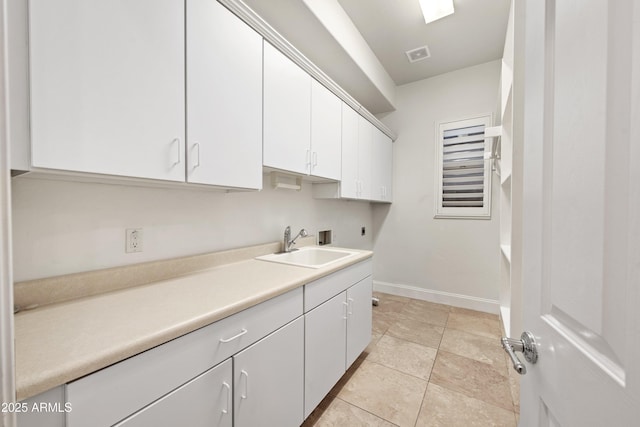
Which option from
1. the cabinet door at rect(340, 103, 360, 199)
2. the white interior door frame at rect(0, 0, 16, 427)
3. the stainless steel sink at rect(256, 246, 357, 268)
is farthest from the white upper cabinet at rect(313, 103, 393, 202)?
the white interior door frame at rect(0, 0, 16, 427)

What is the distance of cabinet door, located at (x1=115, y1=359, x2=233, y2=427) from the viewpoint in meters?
0.68

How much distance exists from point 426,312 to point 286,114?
265 centimetres

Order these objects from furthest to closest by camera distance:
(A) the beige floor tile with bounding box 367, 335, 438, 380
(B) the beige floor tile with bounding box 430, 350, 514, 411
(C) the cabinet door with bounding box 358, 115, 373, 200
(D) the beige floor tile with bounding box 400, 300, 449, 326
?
1. (D) the beige floor tile with bounding box 400, 300, 449, 326
2. (C) the cabinet door with bounding box 358, 115, 373, 200
3. (A) the beige floor tile with bounding box 367, 335, 438, 380
4. (B) the beige floor tile with bounding box 430, 350, 514, 411

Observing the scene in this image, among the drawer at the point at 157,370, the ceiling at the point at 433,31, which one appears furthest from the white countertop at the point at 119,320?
the ceiling at the point at 433,31

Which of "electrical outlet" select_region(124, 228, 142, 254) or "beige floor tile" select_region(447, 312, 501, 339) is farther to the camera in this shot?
"beige floor tile" select_region(447, 312, 501, 339)

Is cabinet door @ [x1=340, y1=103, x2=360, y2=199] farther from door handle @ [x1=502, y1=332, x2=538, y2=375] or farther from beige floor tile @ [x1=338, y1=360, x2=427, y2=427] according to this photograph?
door handle @ [x1=502, y1=332, x2=538, y2=375]

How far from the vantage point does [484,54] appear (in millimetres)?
2613

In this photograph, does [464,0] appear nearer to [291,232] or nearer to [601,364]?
[291,232]

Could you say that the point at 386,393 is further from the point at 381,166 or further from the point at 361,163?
Answer: the point at 381,166

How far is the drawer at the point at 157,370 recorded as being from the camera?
1.88 ft

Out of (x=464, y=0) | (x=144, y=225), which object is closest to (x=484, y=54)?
(x=464, y=0)

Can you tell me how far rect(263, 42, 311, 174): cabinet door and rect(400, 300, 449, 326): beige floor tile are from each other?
2.14 meters

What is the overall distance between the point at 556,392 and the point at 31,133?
1.41m

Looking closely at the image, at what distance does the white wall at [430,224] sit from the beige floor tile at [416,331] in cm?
72
